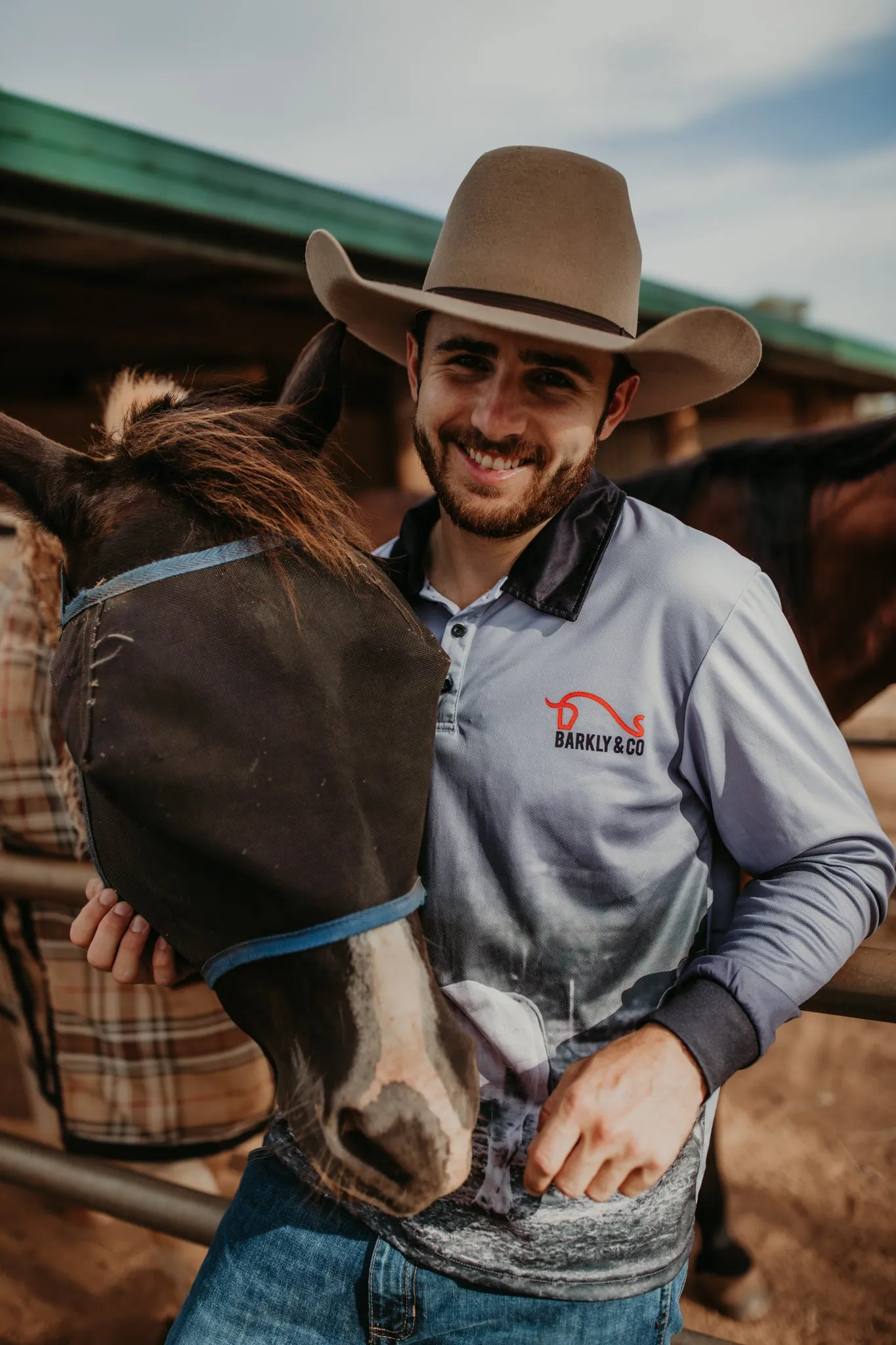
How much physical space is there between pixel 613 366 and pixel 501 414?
0.66 ft

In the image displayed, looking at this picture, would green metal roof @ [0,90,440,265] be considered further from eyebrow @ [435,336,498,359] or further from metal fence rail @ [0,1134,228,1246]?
metal fence rail @ [0,1134,228,1246]

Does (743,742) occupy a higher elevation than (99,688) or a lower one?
lower

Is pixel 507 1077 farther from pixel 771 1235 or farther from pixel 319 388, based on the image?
pixel 771 1235

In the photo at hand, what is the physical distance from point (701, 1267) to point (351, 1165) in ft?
6.23

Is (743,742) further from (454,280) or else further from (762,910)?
(454,280)

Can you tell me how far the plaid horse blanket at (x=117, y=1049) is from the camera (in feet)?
7.29

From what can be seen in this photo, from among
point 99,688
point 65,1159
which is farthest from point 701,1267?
point 99,688

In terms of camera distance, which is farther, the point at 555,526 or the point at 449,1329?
the point at 555,526

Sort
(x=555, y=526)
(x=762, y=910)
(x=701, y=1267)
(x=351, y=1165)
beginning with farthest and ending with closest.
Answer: (x=701, y=1267) → (x=555, y=526) → (x=762, y=910) → (x=351, y=1165)

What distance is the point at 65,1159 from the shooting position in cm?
169

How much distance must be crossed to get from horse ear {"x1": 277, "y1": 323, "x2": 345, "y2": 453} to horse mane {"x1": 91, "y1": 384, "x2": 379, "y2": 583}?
3.7 inches

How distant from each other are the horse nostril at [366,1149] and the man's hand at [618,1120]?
0.12 m

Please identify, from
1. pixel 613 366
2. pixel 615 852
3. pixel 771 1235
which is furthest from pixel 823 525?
pixel 771 1235

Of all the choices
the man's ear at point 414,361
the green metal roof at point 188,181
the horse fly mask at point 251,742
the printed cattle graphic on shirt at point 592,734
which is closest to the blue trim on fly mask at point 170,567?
the horse fly mask at point 251,742
